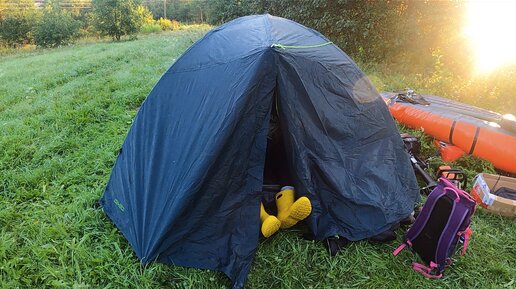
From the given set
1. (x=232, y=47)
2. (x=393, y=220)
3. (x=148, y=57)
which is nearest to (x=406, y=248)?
(x=393, y=220)

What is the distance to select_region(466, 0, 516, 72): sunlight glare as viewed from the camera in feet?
21.1

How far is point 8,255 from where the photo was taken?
250 centimetres

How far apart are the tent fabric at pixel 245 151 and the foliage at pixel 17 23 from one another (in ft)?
77.7

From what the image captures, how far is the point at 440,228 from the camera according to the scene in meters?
2.41

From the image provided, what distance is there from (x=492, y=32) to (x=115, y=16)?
1673 cm

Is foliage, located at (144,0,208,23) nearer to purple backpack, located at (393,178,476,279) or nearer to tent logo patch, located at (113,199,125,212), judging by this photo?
tent logo patch, located at (113,199,125,212)

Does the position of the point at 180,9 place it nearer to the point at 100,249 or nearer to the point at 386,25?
the point at 386,25

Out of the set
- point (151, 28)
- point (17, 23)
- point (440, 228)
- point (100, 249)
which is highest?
point (440, 228)

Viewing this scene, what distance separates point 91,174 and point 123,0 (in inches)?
658

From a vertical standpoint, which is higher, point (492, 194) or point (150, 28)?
point (492, 194)

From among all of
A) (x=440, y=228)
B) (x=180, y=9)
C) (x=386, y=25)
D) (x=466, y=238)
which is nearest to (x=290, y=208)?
(x=440, y=228)

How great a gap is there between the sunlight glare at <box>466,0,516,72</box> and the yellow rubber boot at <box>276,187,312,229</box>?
229 inches

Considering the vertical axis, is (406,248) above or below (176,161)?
below

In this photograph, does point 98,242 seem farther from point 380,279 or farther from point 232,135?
point 380,279
